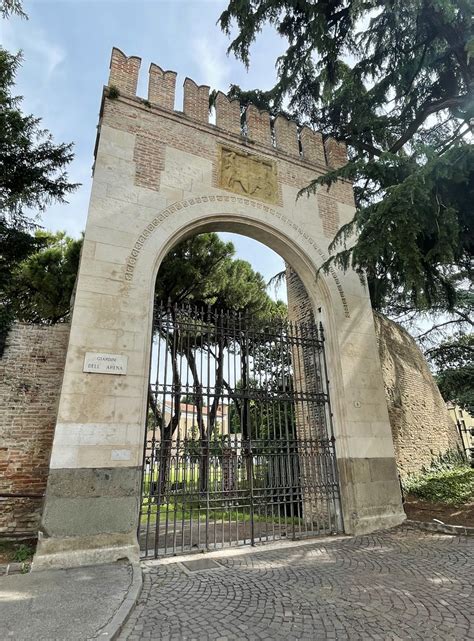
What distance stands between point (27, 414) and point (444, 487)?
27.1ft

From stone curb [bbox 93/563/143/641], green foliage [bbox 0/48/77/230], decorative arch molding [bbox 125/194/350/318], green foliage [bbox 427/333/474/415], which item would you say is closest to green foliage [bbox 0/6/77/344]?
green foliage [bbox 0/48/77/230]

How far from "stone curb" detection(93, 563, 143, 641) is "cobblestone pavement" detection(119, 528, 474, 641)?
0.06 metres

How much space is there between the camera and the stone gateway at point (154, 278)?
439 centimetres

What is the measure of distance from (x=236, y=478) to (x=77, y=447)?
2.23m

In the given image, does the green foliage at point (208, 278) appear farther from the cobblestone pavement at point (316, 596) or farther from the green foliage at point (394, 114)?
the cobblestone pavement at point (316, 596)

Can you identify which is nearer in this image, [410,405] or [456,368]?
[410,405]

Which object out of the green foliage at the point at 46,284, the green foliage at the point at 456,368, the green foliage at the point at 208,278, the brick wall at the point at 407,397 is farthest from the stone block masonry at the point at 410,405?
the green foliage at the point at 46,284

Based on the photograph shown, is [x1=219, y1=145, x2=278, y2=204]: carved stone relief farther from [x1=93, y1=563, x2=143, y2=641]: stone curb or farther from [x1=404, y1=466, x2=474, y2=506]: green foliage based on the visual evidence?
[x1=404, y1=466, x2=474, y2=506]: green foliage

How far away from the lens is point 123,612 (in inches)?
111

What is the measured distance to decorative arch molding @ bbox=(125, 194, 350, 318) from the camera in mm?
5539

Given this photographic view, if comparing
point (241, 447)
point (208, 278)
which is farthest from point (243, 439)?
point (208, 278)

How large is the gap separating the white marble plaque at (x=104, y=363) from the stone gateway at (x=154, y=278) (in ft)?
0.10

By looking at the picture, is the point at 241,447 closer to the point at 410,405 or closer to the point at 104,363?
the point at 104,363

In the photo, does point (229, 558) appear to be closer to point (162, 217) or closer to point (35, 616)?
point (35, 616)
